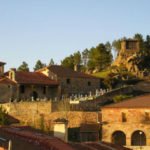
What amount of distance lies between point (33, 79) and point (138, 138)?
26.0 meters

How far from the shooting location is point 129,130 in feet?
171

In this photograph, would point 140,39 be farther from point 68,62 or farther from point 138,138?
point 138,138

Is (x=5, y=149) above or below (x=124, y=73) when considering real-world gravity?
below

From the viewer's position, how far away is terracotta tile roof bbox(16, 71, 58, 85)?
71794 millimetres

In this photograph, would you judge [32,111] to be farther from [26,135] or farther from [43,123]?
[26,135]

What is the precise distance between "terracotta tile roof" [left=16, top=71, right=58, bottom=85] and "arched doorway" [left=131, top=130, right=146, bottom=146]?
24.2 meters

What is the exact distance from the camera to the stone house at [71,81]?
75.5m

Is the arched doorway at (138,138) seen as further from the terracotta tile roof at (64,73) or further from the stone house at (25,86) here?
the terracotta tile roof at (64,73)

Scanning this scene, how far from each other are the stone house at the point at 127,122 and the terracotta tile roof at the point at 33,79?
2031 cm

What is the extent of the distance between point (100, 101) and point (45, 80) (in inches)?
511

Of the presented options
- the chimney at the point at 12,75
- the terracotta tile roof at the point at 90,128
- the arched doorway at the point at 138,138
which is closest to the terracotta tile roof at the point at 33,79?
the chimney at the point at 12,75

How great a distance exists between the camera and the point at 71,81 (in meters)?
76.2

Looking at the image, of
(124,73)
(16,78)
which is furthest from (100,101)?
(124,73)

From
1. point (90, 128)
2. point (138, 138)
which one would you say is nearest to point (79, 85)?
point (90, 128)
